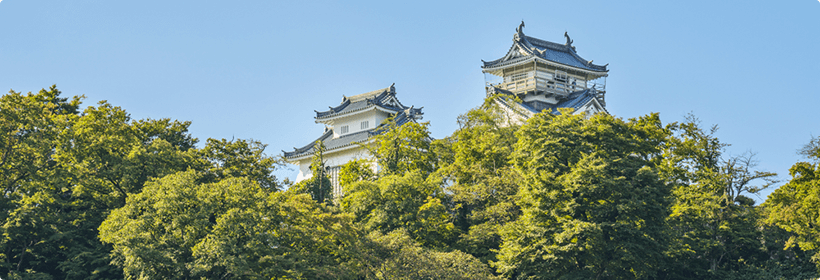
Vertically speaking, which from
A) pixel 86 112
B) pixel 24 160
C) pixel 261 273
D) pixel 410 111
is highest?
pixel 410 111

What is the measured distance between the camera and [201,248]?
20719 mm

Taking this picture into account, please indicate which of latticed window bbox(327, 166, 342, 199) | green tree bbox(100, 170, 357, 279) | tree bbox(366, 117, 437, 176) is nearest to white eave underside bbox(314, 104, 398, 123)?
latticed window bbox(327, 166, 342, 199)

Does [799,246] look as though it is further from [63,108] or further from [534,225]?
[63,108]

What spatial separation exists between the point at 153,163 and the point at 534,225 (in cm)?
1161

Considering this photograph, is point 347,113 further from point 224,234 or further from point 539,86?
point 224,234

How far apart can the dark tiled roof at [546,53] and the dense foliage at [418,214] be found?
1545 centimetres

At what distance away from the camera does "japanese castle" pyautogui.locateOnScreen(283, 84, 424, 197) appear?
3975 cm

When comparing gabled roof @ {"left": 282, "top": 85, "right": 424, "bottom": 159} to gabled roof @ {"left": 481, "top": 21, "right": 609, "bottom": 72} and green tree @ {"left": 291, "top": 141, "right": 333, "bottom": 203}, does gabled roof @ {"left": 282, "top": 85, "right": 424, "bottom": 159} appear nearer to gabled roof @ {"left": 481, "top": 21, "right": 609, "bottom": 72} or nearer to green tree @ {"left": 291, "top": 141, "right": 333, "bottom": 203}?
gabled roof @ {"left": 481, "top": 21, "right": 609, "bottom": 72}

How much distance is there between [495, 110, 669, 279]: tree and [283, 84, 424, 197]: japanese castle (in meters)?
15.5

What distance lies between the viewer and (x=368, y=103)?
40.8 metres

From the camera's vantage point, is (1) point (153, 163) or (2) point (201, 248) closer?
(2) point (201, 248)

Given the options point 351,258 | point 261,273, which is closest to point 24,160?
point 261,273

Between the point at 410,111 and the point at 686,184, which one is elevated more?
the point at 410,111

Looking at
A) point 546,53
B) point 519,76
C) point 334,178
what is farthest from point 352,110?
point 546,53
